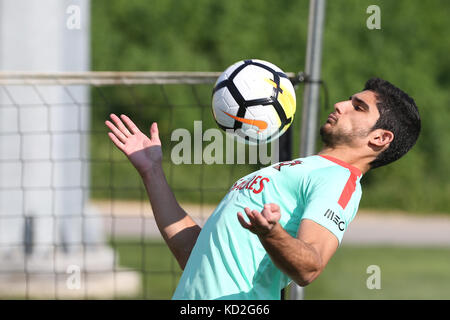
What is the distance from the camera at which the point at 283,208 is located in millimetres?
2666

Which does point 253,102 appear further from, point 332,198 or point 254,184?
point 332,198

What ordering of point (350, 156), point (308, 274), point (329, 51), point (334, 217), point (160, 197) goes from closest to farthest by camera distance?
point (308, 274) < point (334, 217) < point (350, 156) < point (160, 197) < point (329, 51)

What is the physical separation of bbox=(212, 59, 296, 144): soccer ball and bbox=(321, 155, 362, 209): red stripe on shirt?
0.61 m

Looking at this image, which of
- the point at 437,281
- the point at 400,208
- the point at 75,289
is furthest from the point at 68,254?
the point at 400,208

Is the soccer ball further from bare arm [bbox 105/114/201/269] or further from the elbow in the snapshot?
the elbow

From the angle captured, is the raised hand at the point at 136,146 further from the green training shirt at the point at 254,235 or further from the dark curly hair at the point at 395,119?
the dark curly hair at the point at 395,119

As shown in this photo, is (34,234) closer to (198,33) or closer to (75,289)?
(75,289)

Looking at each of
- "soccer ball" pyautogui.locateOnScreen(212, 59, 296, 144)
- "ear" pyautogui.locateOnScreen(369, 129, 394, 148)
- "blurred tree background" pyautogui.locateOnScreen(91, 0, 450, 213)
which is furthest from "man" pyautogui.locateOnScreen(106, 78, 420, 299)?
"blurred tree background" pyautogui.locateOnScreen(91, 0, 450, 213)

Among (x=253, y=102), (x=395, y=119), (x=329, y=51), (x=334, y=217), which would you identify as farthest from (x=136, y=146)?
(x=329, y=51)

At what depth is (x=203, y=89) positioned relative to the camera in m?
18.1

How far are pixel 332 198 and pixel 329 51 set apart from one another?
15.2 meters
